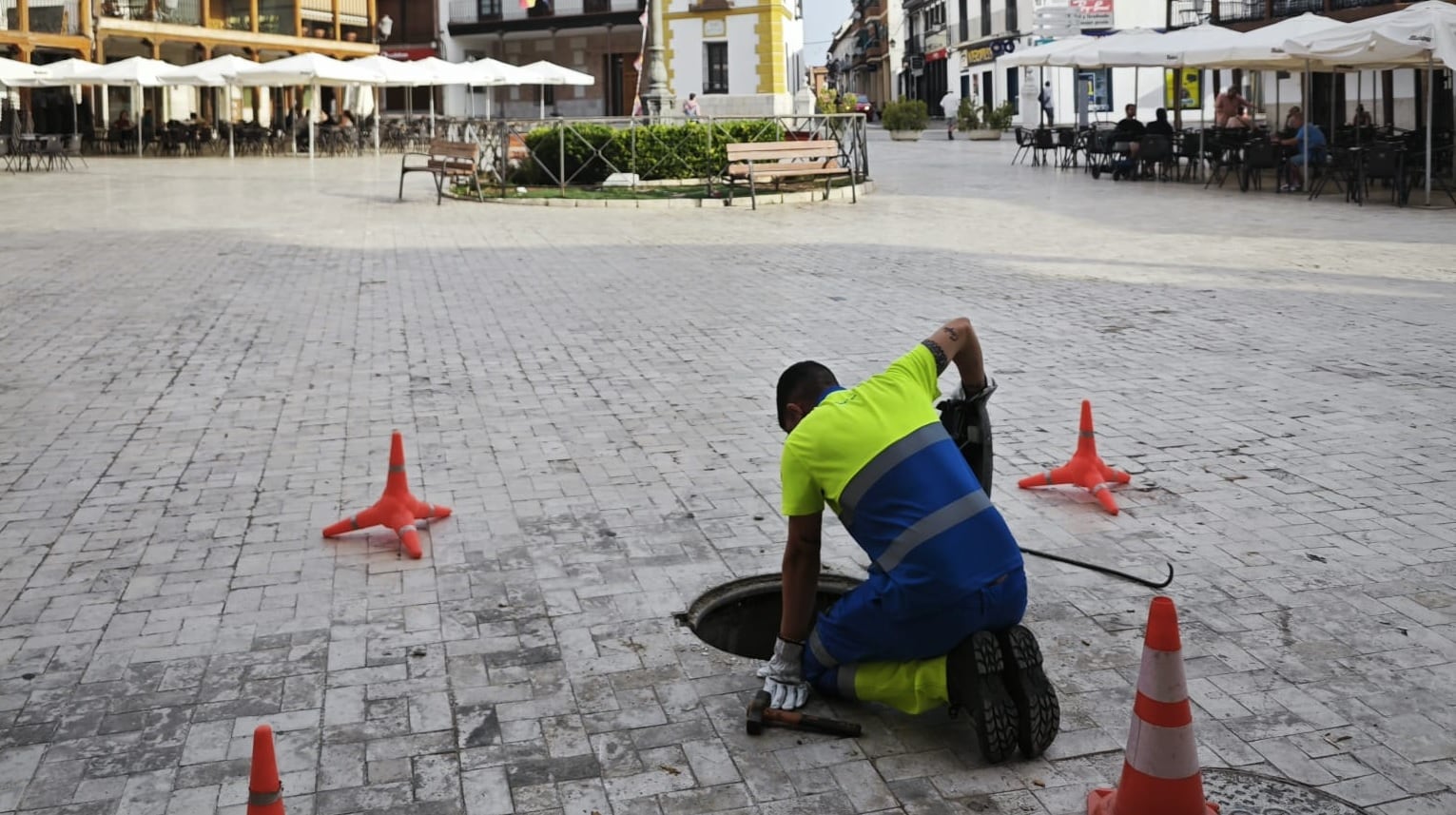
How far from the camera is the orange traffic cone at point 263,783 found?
8.63 feet

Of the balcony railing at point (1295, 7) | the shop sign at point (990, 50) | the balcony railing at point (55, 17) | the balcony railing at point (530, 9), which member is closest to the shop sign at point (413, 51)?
the balcony railing at point (530, 9)

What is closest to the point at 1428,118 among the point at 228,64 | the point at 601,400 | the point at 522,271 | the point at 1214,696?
the point at 522,271

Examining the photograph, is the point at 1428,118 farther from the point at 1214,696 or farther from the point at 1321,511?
the point at 1214,696

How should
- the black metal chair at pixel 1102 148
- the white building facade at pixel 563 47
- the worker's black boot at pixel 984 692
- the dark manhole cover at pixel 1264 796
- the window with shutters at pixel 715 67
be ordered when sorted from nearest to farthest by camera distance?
1. the dark manhole cover at pixel 1264 796
2. the worker's black boot at pixel 984 692
3. the black metal chair at pixel 1102 148
4. the window with shutters at pixel 715 67
5. the white building facade at pixel 563 47

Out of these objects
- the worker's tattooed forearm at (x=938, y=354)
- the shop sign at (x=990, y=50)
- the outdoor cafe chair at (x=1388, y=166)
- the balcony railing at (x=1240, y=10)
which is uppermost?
the shop sign at (x=990, y=50)

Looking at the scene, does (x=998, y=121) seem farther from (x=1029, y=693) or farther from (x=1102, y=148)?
(x=1029, y=693)

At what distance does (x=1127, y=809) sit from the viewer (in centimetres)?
308

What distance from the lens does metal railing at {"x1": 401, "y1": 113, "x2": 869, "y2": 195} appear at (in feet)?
70.2

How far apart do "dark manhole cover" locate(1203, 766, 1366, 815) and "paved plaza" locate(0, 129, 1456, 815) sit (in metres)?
0.08

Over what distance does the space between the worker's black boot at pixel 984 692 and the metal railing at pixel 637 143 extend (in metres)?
17.8

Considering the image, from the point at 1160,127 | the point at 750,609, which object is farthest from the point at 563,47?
the point at 750,609

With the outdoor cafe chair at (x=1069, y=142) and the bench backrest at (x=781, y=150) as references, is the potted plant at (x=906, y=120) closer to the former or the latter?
the outdoor cafe chair at (x=1069, y=142)

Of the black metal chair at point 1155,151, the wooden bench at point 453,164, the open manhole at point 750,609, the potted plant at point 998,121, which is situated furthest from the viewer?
the potted plant at point 998,121

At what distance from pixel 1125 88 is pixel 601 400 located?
48.8 m
